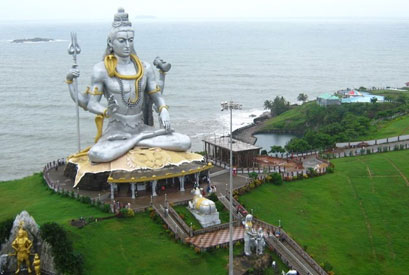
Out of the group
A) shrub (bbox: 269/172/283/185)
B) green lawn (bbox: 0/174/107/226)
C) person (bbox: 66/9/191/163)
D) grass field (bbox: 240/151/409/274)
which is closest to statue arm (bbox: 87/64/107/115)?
person (bbox: 66/9/191/163)

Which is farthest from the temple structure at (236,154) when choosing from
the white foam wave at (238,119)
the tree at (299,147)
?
the white foam wave at (238,119)

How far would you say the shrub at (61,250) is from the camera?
22.6m

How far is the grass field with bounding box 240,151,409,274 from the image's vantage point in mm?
27000

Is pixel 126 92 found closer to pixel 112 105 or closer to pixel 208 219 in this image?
pixel 112 105

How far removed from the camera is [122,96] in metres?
32.7

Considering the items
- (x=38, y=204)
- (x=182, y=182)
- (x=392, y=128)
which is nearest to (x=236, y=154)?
(x=182, y=182)

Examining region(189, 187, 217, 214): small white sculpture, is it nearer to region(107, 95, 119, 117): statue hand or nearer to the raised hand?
the raised hand

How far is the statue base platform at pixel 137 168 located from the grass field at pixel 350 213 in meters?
4.09

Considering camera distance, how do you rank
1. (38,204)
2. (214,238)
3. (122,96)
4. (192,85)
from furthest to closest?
(192,85)
(122,96)
(38,204)
(214,238)

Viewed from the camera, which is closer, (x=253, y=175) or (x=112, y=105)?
(x=112, y=105)

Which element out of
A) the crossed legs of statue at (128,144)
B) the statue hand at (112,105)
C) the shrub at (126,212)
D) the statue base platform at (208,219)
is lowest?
the statue base platform at (208,219)

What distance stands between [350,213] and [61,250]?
16.8 m

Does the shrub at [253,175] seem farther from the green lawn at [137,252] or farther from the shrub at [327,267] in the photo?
the shrub at [327,267]

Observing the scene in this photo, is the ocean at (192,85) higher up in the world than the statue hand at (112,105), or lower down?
lower down
